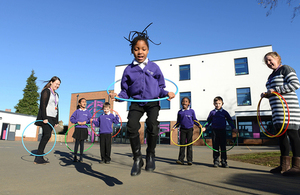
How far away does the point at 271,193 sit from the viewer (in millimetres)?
2686

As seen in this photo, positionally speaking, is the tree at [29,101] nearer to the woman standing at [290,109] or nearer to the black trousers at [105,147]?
the black trousers at [105,147]

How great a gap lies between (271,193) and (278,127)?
224cm

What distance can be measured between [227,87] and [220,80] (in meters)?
1.14

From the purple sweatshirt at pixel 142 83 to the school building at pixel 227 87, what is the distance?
20.2m

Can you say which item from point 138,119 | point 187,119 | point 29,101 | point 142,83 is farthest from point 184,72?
point 29,101

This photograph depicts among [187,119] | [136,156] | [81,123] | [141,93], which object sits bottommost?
[136,156]

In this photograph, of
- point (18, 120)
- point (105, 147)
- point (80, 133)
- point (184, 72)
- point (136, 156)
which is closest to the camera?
point (136, 156)

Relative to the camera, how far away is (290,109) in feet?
14.4

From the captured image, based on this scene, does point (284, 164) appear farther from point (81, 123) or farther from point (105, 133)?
point (81, 123)

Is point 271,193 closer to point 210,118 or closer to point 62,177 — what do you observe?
point 62,177

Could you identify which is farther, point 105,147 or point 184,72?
point 184,72

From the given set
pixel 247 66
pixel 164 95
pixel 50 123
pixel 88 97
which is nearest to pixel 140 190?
pixel 164 95

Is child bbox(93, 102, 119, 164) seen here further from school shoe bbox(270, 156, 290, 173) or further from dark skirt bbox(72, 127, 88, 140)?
school shoe bbox(270, 156, 290, 173)

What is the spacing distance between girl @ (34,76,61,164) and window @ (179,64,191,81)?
21642 millimetres
